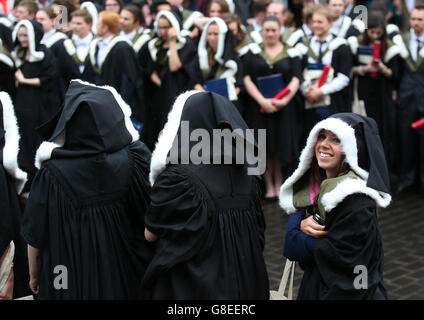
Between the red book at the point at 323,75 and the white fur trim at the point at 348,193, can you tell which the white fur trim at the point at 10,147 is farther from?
the red book at the point at 323,75

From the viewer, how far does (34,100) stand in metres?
9.73

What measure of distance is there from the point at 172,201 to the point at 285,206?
2.97 feet

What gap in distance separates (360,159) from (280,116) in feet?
17.2

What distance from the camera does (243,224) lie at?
4430mm

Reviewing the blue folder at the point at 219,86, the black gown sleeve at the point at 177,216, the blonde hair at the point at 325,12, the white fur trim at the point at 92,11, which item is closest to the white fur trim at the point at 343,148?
the black gown sleeve at the point at 177,216

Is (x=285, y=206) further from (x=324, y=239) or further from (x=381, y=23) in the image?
(x=381, y=23)

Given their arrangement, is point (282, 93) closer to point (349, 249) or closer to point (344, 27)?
point (344, 27)

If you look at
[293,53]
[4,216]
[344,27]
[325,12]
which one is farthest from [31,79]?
[4,216]

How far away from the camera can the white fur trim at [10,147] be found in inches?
197

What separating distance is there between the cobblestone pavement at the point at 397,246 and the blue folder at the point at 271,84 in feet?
4.90
